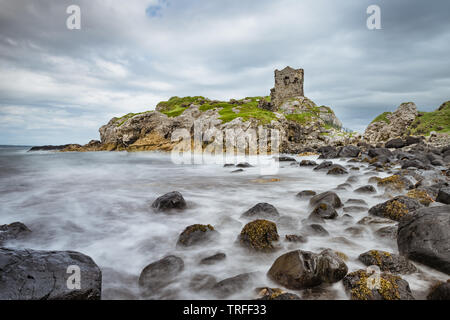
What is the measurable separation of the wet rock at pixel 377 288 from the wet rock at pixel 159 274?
2099mm

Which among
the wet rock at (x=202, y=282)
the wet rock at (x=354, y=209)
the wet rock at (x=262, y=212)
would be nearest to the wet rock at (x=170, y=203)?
the wet rock at (x=262, y=212)

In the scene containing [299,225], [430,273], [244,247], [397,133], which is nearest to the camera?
[430,273]

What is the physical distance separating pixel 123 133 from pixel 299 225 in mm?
41984

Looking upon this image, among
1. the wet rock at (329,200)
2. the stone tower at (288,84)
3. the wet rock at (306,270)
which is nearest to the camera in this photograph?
the wet rock at (306,270)

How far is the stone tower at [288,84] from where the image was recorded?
55.4 meters

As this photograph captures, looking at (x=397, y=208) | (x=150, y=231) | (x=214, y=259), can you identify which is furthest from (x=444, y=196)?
(x=150, y=231)

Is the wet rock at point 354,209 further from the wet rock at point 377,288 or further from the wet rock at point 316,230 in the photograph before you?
the wet rock at point 377,288

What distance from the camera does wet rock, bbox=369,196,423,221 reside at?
4.45 metres

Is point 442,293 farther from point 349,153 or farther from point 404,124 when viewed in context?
point 404,124

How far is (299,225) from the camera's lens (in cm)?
455

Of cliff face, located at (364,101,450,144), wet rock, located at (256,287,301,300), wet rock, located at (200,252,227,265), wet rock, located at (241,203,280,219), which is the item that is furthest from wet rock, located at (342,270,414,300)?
cliff face, located at (364,101,450,144)
